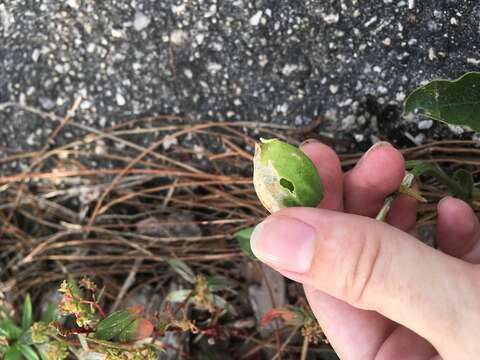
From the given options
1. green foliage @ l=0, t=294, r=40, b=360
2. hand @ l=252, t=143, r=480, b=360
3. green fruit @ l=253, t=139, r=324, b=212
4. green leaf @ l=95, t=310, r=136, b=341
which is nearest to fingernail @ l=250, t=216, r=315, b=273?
hand @ l=252, t=143, r=480, b=360

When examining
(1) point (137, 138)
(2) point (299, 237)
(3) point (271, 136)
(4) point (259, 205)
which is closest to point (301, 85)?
(3) point (271, 136)

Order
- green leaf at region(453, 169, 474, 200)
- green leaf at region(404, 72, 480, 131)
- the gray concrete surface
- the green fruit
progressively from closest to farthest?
the green fruit < green leaf at region(404, 72, 480, 131) < green leaf at region(453, 169, 474, 200) < the gray concrete surface

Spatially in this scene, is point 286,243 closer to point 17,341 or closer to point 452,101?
point 452,101

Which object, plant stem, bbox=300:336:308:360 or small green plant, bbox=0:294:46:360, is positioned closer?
small green plant, bbox=0:294:46:360

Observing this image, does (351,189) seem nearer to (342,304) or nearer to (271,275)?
(342,304)

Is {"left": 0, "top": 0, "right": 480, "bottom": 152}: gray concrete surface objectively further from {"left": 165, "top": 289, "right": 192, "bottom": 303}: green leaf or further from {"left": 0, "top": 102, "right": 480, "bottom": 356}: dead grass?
{"left": 165, "top": 289, "right": 192, "bottom": 303}: green leaf


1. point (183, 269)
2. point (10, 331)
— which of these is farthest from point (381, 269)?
point (10, 331)

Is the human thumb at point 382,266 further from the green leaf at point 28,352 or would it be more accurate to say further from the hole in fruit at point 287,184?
the green leaf at point 28,352
